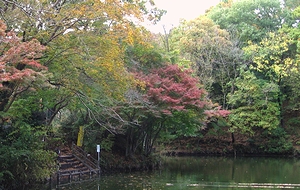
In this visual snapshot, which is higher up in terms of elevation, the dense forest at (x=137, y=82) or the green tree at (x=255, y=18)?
the green tree at (x=255, y=18)

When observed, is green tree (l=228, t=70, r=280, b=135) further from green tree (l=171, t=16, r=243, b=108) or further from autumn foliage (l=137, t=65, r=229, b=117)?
autumn foliage (l=137, t=65, r=229, b=117)

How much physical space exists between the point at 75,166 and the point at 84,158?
0.81 m

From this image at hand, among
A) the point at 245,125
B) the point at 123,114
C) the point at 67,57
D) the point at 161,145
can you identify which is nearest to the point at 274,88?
the point at 245,125

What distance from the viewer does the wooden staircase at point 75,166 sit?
15120 millimetres

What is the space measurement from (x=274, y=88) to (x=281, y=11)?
6.96 m

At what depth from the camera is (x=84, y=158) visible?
17328 mm

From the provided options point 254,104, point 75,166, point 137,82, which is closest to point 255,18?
point 254,104

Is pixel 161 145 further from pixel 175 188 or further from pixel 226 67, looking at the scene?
pixel 175 188

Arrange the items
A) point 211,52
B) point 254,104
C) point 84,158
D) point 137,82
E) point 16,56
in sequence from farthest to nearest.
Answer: point 211,52 < point 254,104 < point 84,158 < point 137,82 < point 16,56

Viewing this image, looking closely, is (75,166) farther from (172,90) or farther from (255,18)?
(255,18)

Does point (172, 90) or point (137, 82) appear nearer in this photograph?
point (137, 82)

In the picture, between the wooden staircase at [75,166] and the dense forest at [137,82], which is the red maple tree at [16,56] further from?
the wooden staircase at [75,166]

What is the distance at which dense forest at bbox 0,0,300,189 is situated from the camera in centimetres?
1032

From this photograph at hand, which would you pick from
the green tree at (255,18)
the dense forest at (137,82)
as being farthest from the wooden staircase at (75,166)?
the green tree at (255,18)
